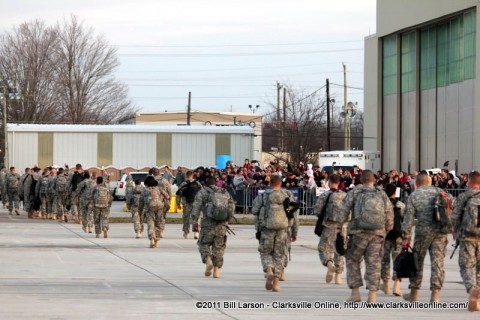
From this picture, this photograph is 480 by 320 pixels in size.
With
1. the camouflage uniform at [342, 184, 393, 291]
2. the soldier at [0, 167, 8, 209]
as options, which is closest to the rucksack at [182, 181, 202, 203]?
the camouflage uniform at [342, 184, 393, 291]

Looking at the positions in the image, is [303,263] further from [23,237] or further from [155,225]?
[23,237]

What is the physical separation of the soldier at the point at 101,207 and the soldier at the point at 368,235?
14.5 meters

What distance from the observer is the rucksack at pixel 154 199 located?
84.0 feet

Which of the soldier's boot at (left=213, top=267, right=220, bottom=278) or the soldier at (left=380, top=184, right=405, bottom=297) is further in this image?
the soldier's boot at (left=213, top=267, right=220, bottom=278)

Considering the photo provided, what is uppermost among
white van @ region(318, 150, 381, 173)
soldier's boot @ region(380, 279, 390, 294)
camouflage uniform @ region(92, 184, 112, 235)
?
white van @ region(318, 150, 381, 173)

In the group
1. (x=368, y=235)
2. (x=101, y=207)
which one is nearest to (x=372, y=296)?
(x=368, y=235)

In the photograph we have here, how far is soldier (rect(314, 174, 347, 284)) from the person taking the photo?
56.6 feet

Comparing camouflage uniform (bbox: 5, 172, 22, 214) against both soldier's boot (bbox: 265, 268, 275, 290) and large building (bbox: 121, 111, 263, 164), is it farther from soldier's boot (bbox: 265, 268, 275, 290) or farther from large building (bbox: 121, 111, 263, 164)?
large building (bbox: 121, 111, 263, 164)

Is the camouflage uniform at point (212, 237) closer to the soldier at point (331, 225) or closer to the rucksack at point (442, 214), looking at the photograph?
the soldier at point (331, 225)

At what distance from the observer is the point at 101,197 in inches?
1123

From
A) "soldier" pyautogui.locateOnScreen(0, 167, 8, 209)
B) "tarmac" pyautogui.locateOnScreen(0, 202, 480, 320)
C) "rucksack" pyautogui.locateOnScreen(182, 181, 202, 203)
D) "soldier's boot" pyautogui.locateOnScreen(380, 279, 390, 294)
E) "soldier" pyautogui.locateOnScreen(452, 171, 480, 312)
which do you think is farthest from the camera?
"soldier" pyautogui.locateOnScreen(0, 167, 8, 209)

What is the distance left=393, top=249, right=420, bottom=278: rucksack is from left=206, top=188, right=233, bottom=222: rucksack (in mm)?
4213

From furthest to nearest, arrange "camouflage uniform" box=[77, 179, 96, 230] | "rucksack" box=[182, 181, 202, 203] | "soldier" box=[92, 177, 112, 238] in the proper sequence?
"camouflage uniform" box=[77, 179, 96, 230], "soldier" box=[92, 177, 112, 238], "rucksack" box=[182, 181, 202, 203]

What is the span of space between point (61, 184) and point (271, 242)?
22315 mm
